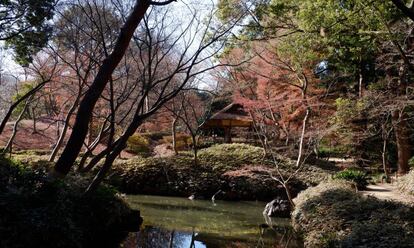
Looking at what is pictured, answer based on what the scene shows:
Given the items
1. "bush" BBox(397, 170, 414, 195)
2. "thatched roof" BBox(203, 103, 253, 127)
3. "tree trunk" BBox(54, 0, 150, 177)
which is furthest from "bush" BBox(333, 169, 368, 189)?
"thatched roof" BBox(203, 103, 253, 127)

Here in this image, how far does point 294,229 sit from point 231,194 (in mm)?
5852

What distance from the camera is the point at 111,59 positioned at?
6.96 meters

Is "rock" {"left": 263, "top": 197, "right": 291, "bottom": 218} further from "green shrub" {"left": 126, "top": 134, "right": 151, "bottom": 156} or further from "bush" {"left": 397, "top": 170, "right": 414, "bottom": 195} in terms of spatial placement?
"green shrub" {"left": 126, "top": 134, "right": 151, "bottom": 156}

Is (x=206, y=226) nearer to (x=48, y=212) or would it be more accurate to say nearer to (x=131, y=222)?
(x=131, y=222)

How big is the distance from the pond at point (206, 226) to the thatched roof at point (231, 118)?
10.3 meters

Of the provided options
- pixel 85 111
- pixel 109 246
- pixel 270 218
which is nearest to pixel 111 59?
pixel 85 111

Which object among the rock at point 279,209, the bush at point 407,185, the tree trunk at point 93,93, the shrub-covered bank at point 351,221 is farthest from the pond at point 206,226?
the bush at point 407,185

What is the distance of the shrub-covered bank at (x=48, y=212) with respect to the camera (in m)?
4.96

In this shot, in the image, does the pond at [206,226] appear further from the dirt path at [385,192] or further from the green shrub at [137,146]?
the green shrub at [137,146]

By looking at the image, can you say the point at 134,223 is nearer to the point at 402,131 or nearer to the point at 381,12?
the point at 381,12

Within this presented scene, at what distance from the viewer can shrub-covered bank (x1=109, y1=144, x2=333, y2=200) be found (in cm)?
1570

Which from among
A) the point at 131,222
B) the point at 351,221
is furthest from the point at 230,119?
the point at 351,221

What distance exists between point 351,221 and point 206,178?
30.4ft

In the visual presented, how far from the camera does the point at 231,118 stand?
24812 mm
